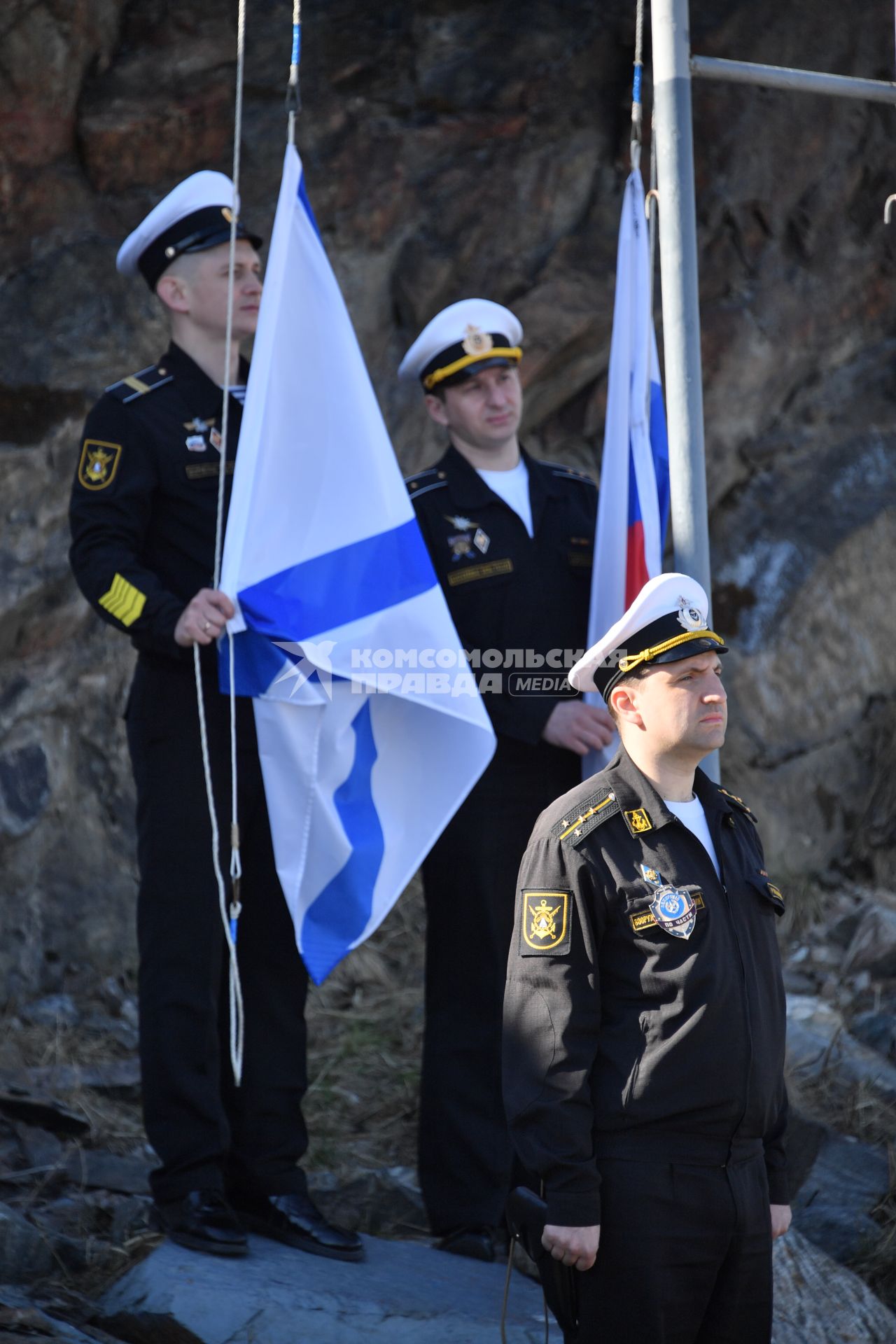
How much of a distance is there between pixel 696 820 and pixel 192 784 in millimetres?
1215

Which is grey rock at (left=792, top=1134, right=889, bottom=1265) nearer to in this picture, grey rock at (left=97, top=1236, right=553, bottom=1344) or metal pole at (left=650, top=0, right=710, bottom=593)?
grey rock at (left=97, top=1236, right=553, bottom=1344)

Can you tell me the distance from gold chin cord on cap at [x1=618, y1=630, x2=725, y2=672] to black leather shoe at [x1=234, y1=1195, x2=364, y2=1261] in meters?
1.46

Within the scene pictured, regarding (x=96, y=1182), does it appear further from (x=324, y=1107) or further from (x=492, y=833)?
(x=492, y=833)

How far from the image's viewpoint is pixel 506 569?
3566 millimetres

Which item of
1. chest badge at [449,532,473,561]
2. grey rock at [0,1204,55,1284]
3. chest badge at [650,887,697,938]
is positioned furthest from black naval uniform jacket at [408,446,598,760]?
grey rock at [0,1204,55,1284]

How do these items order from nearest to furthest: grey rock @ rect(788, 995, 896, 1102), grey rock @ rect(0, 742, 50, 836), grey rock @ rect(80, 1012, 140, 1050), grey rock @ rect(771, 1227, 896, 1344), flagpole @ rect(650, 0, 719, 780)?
grey rock @ rect(771, 1227, 896, 1344) < flagpole @ rect(650, 0, 719, 780) < grey rock @ rect(788, 995, 896, 1102) < grey rock @ rect(80, 1012, 140, 1050) < grey rock @ rect(0, 742, 50, 836)

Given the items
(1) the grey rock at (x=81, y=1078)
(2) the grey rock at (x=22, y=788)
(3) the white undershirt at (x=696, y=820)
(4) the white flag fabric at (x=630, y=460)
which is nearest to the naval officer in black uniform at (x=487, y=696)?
(4) the white flag fabric at (x=630, y=460)

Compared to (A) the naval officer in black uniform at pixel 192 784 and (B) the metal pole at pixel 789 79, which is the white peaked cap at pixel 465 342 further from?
(B) the metal pole at pixel 789 79

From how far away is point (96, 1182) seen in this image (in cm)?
360

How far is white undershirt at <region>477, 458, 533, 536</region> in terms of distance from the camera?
364 centimetres

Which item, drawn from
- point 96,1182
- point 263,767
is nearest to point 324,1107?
point 96,1182

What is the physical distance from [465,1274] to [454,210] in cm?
367

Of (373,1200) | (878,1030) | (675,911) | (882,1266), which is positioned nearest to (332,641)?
(675,911)

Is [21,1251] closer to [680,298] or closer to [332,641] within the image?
[332,641]
